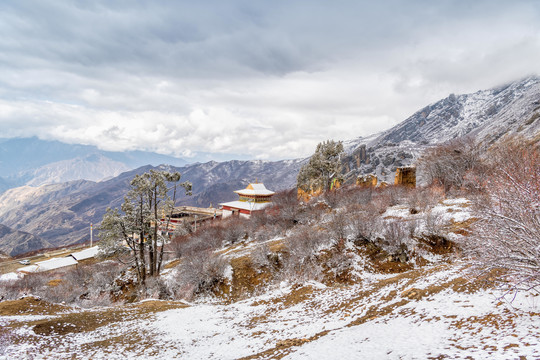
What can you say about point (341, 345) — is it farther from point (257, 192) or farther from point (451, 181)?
point (257, 192)

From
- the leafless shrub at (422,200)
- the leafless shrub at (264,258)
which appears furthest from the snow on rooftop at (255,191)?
the leafless shrub at (264,258)

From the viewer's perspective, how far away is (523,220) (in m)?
6.38

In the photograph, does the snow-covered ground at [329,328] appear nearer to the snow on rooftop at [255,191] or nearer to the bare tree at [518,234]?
the bare tree at [518,234]

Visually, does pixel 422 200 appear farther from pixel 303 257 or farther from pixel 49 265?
pixel 49 265

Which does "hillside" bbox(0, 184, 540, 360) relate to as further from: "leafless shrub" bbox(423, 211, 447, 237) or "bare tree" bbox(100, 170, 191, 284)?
"bare tree" bbox(100, 170, 191, 284)

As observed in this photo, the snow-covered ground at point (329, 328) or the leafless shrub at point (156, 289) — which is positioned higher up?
the snow-covered ground at point (329, 328)

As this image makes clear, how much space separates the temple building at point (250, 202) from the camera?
4966 centimetres

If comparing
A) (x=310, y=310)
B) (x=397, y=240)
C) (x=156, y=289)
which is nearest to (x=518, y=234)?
(x=310, y=310)

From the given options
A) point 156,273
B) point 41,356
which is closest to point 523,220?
point 41,356

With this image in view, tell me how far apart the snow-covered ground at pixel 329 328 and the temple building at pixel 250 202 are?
34.7m

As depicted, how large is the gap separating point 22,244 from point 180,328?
7490 inches

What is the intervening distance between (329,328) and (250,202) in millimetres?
42452

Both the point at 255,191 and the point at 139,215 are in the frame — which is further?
the point at 255,191

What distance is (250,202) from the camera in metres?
51.0
